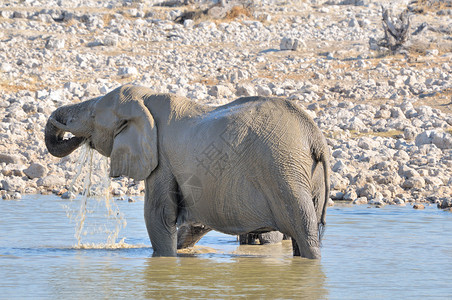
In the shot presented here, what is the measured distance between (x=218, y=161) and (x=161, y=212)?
0.79 meters

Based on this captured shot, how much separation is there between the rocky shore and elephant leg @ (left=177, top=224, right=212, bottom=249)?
143 inches

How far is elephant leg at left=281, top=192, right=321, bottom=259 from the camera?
7.09m

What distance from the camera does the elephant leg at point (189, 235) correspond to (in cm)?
857

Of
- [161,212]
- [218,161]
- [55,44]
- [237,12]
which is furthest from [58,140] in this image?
[237,12]

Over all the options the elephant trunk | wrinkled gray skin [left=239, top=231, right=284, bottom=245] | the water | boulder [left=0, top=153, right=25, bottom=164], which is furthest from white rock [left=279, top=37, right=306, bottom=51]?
the elephant trunk

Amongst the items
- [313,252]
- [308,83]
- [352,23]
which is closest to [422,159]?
[308,83]

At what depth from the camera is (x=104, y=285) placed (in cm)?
680

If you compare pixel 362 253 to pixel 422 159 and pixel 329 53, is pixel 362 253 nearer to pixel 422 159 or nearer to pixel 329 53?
pixel 422 159

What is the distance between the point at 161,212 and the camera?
25.6ft

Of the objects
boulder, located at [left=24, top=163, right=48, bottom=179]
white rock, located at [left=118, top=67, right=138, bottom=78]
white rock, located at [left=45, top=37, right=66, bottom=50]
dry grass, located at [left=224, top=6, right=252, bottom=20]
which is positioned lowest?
boulder, located at [left=24, top=163, right=48, bottom=179]

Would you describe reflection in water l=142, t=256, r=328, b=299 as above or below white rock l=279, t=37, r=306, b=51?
below

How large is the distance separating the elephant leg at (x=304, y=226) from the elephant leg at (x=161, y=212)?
44.0 inches

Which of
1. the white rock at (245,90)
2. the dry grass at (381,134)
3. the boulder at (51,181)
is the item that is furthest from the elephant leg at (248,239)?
the white rock at (245,90)

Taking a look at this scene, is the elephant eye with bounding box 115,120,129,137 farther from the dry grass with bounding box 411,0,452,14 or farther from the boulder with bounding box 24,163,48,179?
the dry grass with bounding box 411,0,452,14
